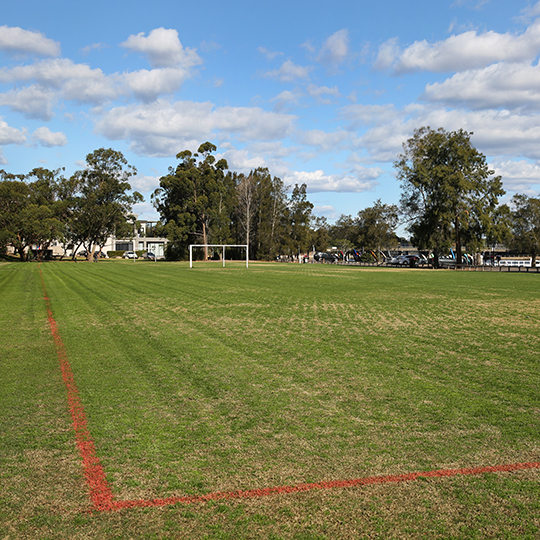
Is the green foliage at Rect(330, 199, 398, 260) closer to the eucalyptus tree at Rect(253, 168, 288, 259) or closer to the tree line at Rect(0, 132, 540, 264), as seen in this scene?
the tree line at Rect(0, 132, 540, 264)

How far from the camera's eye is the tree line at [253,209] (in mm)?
51656

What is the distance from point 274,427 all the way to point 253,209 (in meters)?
71.9

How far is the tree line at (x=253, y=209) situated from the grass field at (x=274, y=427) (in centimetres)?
4397

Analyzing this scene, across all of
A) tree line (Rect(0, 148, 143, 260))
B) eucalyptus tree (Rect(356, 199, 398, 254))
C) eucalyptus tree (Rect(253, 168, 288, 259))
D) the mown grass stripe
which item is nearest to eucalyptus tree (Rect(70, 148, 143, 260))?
tree line (Rect(0, 148, 143, 260))

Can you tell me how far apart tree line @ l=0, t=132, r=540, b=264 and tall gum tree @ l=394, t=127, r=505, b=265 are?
110mm

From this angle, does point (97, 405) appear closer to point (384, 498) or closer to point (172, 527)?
point (172, 527)

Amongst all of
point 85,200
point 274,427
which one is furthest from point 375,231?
point 274,427

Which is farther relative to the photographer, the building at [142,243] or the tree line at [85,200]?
the building at [142,243]

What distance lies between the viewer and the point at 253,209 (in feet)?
249

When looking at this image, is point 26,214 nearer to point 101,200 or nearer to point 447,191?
point 101,200

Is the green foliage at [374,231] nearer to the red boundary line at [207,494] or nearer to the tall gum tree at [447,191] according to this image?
the tall gum tree at [447,191]

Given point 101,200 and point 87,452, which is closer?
point 87,452

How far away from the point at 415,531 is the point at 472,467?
1.16 meters

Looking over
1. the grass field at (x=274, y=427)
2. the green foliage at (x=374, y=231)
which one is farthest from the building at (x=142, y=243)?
the grass field at (x=274, y=427)
